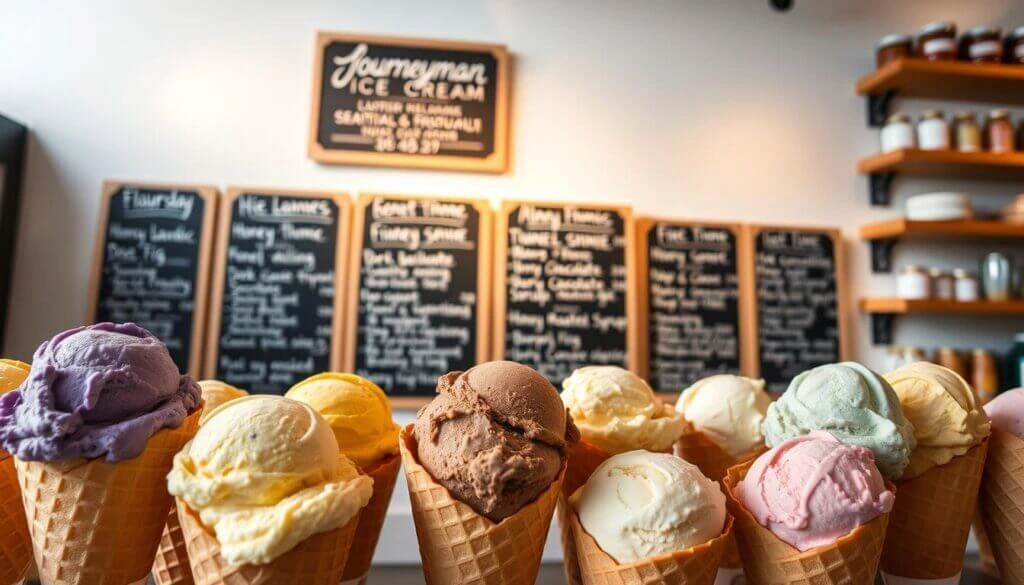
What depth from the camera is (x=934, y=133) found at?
10.3 feet

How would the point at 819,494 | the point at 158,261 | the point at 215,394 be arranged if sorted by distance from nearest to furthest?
the point at 819,494, the point at 215,394, the point at 158,261

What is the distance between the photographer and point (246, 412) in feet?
3.01

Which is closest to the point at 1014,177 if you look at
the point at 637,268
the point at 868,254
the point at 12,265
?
the point at 868,254

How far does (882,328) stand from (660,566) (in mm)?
2972

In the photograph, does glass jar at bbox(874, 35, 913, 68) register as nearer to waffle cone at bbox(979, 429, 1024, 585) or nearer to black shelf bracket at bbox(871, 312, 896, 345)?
black shelf bracket at bbox(871, 312, 896, 345)

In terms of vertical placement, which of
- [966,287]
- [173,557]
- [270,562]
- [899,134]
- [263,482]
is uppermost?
[899,134]

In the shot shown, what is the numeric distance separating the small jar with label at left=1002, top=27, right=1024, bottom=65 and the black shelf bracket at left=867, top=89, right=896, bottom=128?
2.28 feet

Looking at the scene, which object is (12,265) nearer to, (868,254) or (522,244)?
(522,244)

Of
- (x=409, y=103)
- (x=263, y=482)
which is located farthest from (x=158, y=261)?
(x=263, y=482)

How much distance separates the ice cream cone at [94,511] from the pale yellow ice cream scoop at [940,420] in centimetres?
143

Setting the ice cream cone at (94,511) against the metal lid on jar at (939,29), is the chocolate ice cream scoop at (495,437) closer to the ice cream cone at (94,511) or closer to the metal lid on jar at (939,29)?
the ice cream cone at (94,511)

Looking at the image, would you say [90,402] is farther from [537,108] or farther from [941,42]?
[941,42]

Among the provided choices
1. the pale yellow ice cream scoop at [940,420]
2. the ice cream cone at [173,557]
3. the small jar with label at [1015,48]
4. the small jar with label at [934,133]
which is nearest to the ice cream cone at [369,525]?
the ice cream cone at [173,557]

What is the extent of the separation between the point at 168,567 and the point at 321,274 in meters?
1.90
